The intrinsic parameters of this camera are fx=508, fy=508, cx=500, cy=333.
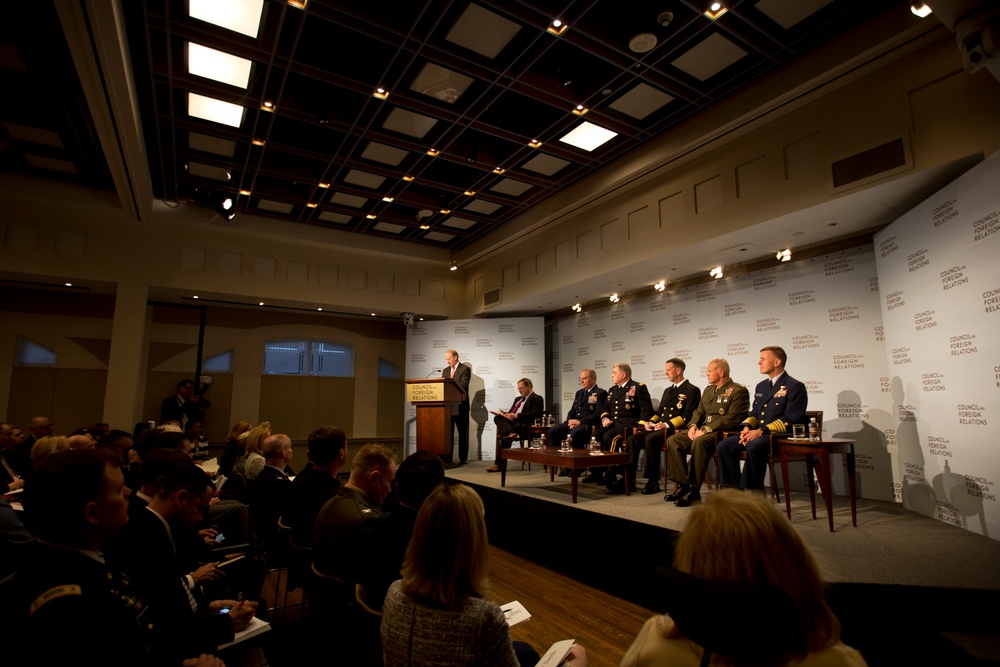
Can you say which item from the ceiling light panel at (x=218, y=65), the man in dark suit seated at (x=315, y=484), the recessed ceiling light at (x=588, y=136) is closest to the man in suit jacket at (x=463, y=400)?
the recessed ceiling light at (x=588, y=136)

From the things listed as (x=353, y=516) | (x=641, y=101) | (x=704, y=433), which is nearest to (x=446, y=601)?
(x=353, y=516)

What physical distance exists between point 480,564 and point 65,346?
352 inches

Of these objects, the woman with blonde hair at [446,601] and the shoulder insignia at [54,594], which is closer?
the shoulder insignia at [54,594]

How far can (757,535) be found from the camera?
2.95 ft

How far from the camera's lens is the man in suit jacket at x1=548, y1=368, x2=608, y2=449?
6148mm

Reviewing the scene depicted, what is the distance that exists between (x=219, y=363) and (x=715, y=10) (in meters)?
8.49

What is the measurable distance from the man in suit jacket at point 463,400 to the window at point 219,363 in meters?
3.65

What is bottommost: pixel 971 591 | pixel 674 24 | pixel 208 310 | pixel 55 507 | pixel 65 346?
pixel 971 591

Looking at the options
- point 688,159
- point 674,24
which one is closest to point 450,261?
point 688,159

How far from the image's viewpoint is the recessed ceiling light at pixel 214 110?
4828mm

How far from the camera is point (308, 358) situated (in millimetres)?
9367

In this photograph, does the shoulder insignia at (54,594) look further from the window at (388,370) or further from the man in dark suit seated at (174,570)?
the window at (388,370)

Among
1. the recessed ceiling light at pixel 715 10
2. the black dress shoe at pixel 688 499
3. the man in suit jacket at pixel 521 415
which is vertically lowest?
the black dress shoe at pixel 688 499

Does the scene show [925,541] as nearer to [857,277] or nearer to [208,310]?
[857,277]
